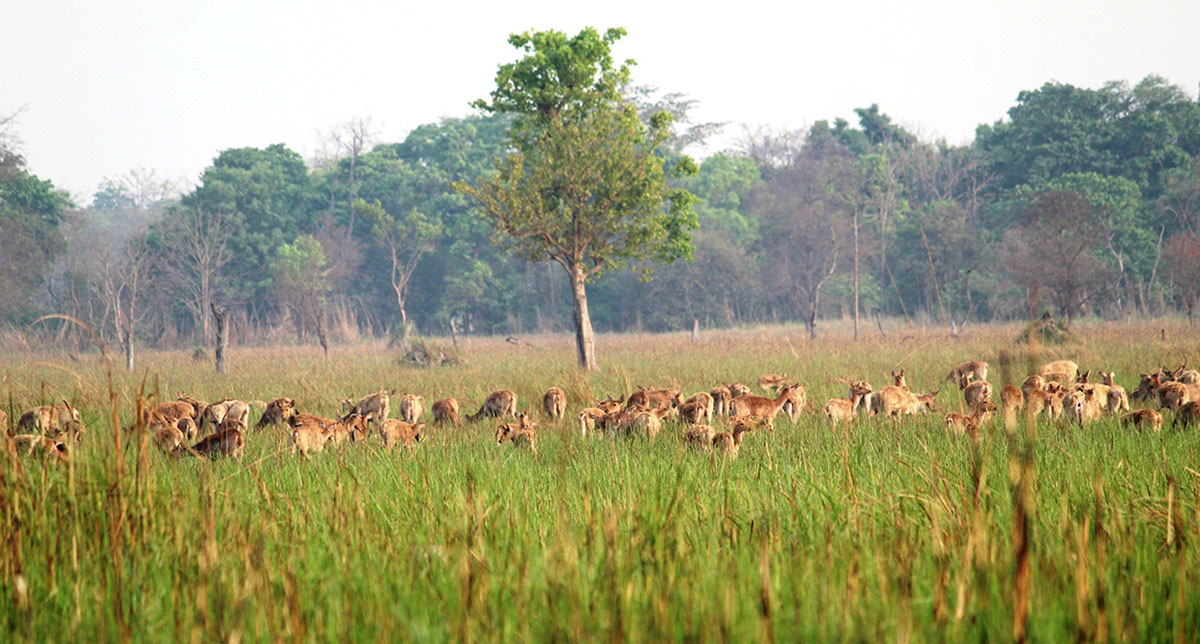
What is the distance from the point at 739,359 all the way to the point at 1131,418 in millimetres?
11622

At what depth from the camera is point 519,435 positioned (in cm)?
799

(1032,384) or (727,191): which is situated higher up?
(727,191)

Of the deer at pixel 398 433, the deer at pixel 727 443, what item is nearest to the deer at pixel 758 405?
the deer at pixel 727 443

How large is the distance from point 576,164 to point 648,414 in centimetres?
1254

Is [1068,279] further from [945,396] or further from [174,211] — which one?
[174,211]

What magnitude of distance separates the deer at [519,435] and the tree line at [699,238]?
2378cm

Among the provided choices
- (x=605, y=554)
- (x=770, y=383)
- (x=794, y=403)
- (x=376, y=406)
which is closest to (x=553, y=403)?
(x=376, y=406)

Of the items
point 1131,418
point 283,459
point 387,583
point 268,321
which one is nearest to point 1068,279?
→ point 1131,418

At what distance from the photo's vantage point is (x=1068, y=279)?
28141 millimetres

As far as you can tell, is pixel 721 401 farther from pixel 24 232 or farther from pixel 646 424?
pixel 24 232

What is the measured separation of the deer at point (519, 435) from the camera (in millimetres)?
7887

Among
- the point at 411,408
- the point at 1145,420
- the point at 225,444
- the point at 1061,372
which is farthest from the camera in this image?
the point at 1061,372

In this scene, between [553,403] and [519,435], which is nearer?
[519,435]

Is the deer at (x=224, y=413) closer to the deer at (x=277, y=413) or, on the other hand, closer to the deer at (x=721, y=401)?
the deer at (x=277, y=413)
